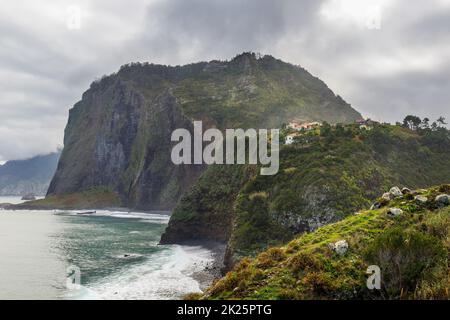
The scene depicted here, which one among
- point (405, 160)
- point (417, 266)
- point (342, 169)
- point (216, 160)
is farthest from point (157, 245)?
point (417, 266)

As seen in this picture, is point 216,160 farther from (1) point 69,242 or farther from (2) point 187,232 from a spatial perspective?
(1) point 69,242

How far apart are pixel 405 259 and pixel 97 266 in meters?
55.9

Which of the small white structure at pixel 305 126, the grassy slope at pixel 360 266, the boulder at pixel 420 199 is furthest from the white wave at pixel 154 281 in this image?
the small white structure at pixel 305 126

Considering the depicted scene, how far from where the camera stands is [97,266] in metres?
65.4

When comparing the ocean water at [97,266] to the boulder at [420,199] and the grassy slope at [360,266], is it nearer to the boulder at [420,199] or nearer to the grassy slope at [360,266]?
the grassy slope at [360,266]

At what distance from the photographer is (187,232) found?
9725cm

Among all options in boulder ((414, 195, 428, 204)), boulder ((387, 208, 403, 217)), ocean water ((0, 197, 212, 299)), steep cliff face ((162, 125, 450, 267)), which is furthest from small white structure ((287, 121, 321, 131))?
boulder ((387, 208, 403, 217))

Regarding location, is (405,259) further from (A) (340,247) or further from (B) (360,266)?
(A) (340,247)

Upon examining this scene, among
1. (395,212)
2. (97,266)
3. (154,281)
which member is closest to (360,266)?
(395,212)

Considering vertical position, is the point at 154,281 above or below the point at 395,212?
below

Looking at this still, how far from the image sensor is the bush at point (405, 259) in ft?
65.9

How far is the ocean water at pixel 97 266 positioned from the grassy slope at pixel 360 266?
82.8ft

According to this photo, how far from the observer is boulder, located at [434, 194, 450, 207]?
2774 cm

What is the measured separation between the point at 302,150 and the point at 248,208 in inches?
788
